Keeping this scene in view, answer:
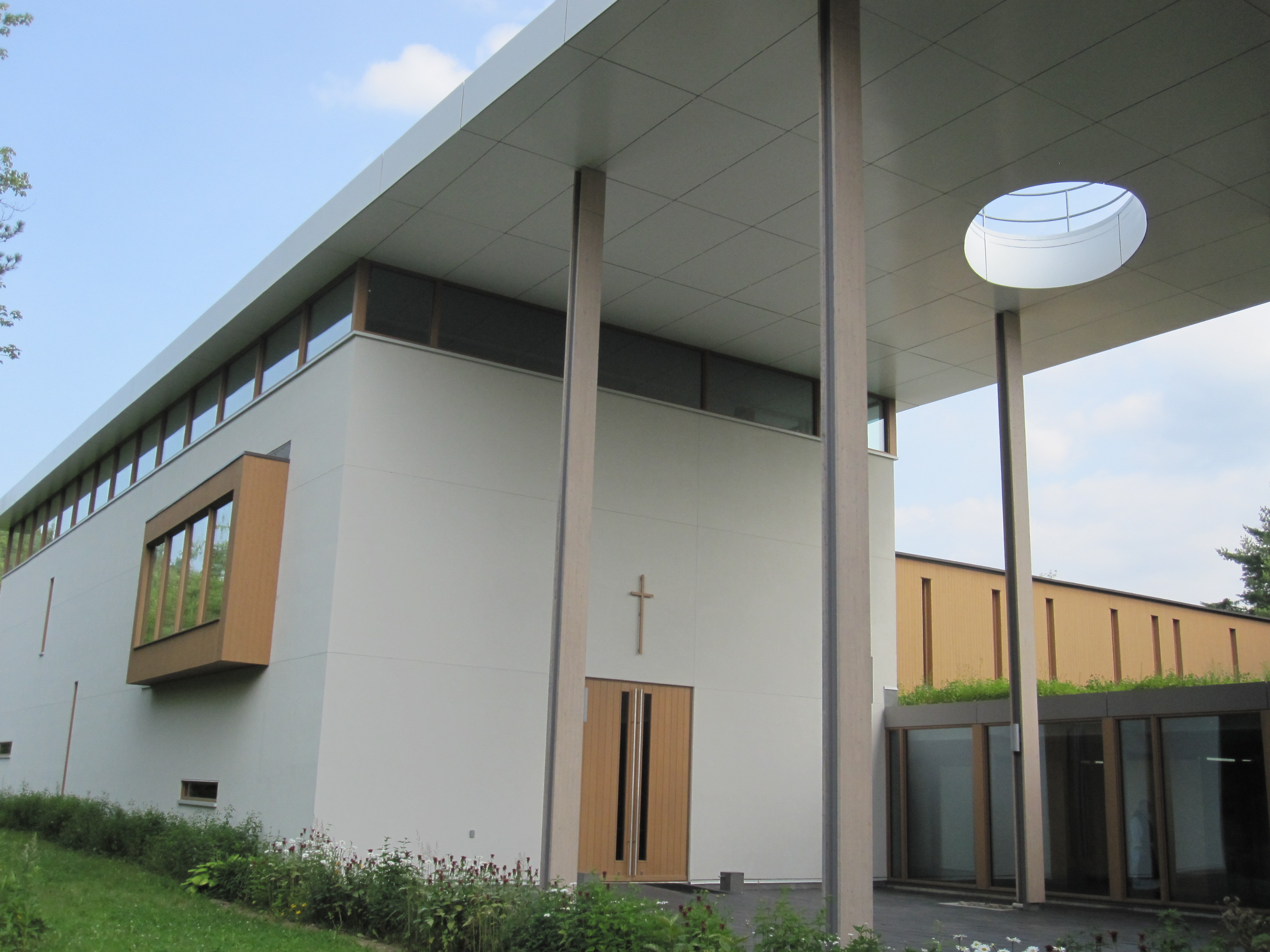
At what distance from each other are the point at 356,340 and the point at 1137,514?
→ 126ft

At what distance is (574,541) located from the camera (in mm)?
10094

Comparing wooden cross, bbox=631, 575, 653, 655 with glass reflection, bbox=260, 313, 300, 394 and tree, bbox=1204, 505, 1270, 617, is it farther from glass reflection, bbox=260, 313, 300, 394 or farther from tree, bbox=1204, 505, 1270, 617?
tree, bbox=1204, 505, 1270, 617

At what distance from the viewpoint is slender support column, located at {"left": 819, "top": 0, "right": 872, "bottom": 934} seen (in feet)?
23.7

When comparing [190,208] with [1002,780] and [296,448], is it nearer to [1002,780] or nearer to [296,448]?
[296,448]

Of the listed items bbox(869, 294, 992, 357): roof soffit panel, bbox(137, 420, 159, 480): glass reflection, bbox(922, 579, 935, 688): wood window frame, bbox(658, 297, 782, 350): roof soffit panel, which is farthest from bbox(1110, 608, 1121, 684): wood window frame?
bbox(137, 420, 159, 480): glass reflection

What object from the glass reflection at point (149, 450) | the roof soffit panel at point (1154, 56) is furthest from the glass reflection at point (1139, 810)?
the glass reflection at point (149, 450)

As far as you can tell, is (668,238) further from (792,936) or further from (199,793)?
(199,793)

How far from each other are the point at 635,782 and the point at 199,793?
5.70 m

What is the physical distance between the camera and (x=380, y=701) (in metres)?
11.9

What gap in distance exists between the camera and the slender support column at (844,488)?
285 inches

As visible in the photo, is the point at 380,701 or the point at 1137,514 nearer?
the point at 380,701

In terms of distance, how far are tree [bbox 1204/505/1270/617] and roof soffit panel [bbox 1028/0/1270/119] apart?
3464 cm

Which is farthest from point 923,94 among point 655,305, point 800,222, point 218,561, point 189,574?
point 189,574

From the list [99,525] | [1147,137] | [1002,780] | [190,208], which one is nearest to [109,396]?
[99,525]
